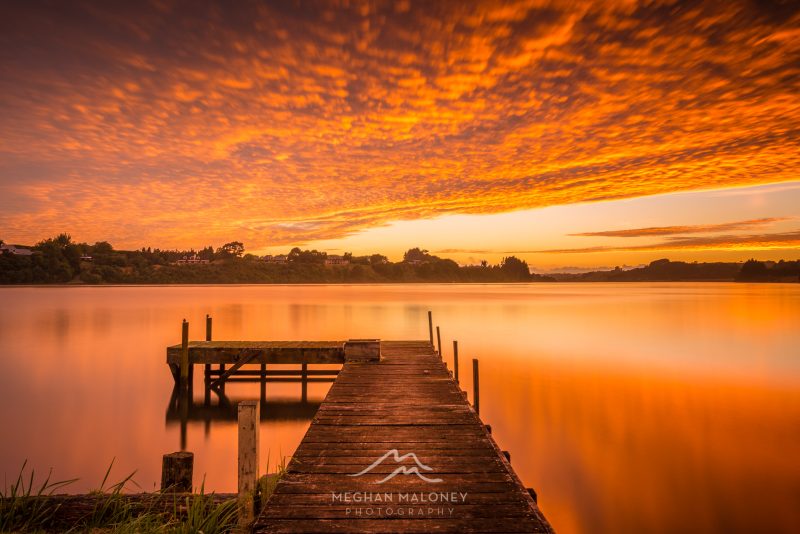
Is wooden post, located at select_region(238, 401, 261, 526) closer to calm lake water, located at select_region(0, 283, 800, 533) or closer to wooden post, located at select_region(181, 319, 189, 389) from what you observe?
calm lake water, located at select_region(0, 283, 800, 533)

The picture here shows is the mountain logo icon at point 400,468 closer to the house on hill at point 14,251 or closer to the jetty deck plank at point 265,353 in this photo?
the jetty deck plank at point 265,353

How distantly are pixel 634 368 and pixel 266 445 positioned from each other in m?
19.8

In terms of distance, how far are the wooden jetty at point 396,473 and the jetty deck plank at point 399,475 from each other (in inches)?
0.5

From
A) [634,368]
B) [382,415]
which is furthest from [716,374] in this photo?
[382,415]

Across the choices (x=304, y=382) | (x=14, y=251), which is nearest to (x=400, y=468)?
(x=304, y=382)

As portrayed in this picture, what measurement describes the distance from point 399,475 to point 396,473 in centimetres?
6

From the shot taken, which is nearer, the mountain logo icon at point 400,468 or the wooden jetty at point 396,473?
the wooden jetty at point 396,473

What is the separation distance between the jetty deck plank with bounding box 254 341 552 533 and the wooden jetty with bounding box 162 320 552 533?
12 mm

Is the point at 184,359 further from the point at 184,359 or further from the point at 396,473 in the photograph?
the point at 396,473

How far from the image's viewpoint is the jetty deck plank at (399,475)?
4.67 metres

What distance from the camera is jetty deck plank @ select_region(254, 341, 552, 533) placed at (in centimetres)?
467

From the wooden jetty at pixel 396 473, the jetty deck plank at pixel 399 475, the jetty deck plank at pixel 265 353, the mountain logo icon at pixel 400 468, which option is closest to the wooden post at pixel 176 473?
the wooden jetty at pixel 396 473

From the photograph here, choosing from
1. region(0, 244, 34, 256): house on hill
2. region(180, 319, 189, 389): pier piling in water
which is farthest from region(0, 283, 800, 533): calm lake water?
region(0, 244, 34, 256): house on hill

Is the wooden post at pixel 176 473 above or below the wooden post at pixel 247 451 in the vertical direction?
below
